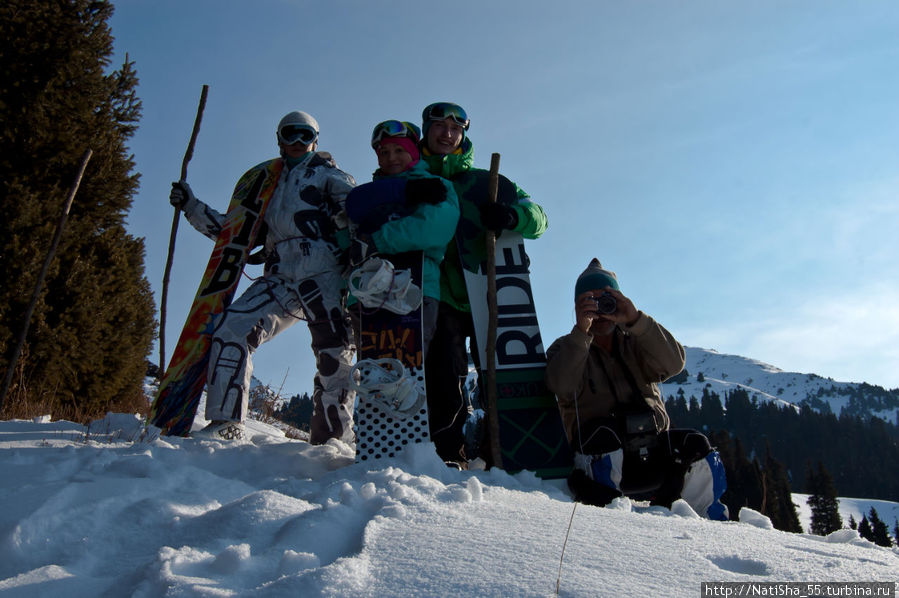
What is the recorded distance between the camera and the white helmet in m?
4.45

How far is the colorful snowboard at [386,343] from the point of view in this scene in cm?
346

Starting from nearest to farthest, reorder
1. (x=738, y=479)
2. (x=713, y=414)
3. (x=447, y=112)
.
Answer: (x=447, y=112)
(x=738, y=479)
(x=713, y=414)

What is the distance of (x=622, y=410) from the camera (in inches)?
140

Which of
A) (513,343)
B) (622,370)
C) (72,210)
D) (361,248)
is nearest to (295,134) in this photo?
(361,248)

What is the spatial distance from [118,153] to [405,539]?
7.44 meters

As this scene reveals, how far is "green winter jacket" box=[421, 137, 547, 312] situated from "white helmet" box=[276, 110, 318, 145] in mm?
820

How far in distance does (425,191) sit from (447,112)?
3.25 ft

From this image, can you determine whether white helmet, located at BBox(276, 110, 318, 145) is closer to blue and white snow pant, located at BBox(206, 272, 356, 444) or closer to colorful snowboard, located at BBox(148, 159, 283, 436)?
colorful snowboard, located at BBox(148, 159, 283, 436)

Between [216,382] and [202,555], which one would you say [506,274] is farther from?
[202,555]

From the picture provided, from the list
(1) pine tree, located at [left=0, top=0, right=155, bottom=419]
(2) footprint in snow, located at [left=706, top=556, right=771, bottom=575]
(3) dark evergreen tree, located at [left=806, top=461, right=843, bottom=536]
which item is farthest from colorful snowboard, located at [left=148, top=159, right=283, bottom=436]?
(3) dark evergreen tree, located at [left=806, top=461, right=843, bottom=536]

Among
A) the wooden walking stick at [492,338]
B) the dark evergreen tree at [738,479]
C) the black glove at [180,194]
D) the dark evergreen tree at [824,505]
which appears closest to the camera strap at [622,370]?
the wooden walking stick at [492,338]

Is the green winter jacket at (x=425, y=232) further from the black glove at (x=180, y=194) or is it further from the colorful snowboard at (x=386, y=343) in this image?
the black glove at (x=180, y=194)

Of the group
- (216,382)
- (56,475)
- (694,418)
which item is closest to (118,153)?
(216,382)

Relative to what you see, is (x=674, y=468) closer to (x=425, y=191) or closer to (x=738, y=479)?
(x=425, y=191)
